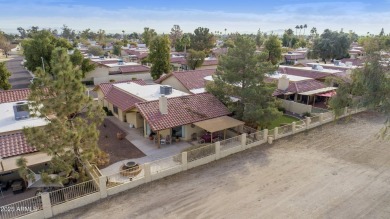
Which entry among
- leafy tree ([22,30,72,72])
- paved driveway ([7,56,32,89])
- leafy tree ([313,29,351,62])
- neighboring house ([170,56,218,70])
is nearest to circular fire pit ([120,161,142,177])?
leafy tree ([22,30,72,72])

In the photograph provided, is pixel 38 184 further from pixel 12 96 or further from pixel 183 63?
pixel 183 63

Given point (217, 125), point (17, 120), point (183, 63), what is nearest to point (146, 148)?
point (217, 125)

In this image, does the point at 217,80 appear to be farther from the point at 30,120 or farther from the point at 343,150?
the point at 30,120

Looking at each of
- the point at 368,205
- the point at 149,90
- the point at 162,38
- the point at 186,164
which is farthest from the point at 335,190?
the point at 162,38

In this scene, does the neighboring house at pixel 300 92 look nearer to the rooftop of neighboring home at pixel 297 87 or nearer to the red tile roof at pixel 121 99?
the rooftop of neighboring home at pixel 297 87

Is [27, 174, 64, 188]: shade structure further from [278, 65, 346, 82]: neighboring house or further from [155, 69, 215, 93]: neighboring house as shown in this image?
[278, 65, 346, 82]: neighboring house

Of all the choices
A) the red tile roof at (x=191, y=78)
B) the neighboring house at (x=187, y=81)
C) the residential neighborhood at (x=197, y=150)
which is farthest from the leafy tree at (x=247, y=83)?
the red tile roof at (x=191, y=78)
